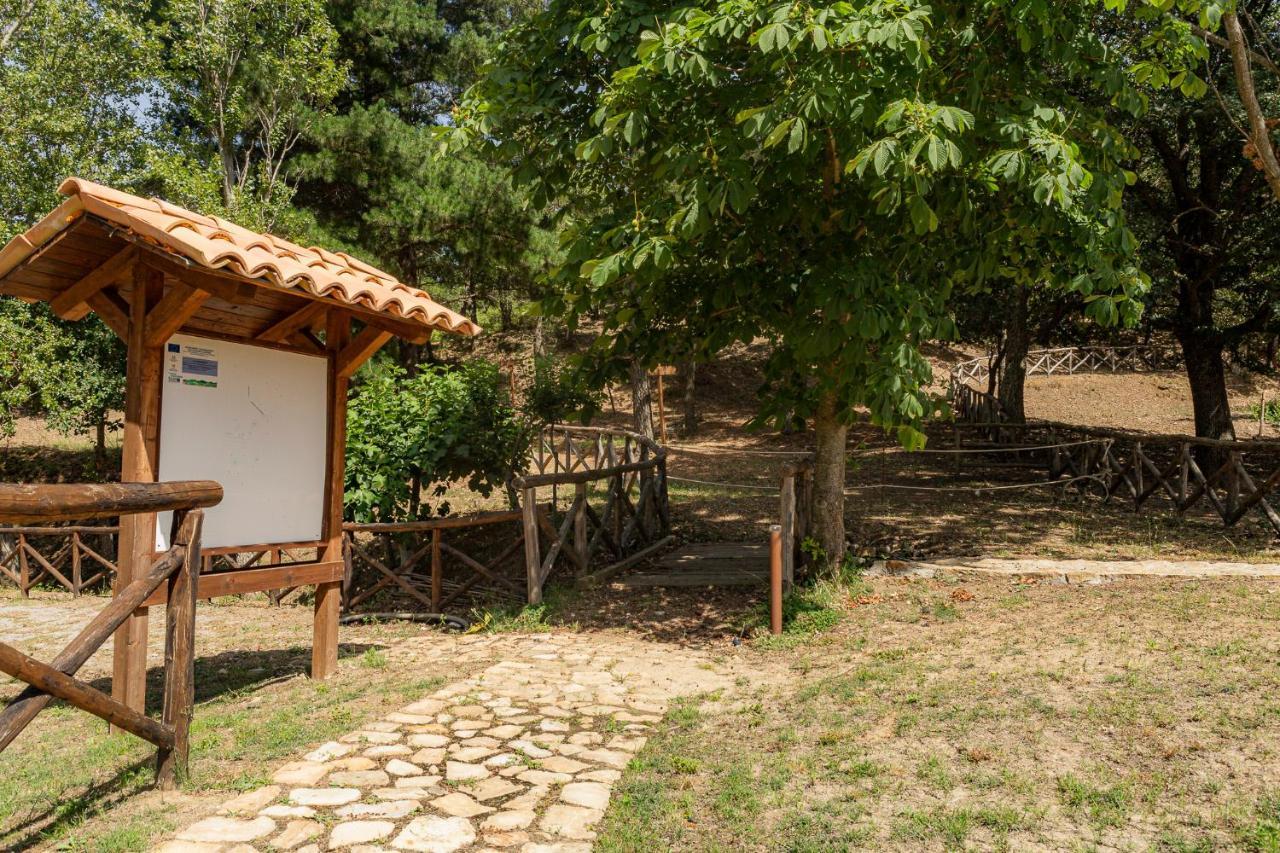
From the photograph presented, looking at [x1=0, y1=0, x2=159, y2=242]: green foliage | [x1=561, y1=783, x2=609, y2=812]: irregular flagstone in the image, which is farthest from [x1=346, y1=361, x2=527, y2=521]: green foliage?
[x1=0, y1=0, x2=159, y2=242]: green foliage

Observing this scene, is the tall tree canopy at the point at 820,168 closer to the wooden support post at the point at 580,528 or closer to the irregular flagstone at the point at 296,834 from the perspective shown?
the wooden support post at the point at 580,528

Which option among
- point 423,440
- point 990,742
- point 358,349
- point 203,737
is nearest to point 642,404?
point 423,440

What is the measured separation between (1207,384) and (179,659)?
1634cm

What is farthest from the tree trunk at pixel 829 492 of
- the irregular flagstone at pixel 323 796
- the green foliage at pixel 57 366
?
the green foliage at pixel 57 366

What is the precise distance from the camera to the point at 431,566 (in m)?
9.09

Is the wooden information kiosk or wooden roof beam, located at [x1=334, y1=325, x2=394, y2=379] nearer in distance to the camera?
the wooden information kiosk

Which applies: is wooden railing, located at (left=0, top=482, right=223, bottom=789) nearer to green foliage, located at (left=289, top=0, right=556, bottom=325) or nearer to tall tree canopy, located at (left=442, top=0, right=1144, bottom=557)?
tall tree canopy, located at (left=442, top=0, right=1144, bottom=557)

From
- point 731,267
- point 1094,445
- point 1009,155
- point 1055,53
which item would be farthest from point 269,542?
point 1094,445

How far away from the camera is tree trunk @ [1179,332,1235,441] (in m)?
14.7

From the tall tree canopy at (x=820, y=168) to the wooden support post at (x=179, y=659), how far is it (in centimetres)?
304

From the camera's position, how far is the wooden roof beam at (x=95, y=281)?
4.97 m

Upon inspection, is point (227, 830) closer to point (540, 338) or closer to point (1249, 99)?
point (1249, 99)

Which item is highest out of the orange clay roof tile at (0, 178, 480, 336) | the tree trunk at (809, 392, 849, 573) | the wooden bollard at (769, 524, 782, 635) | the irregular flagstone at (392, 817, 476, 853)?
the orange clay roof tile at (0, 178, 480, 336)

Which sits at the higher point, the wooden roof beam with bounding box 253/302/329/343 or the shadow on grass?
the wooden roof beam with bounding box 253/302/329/343
